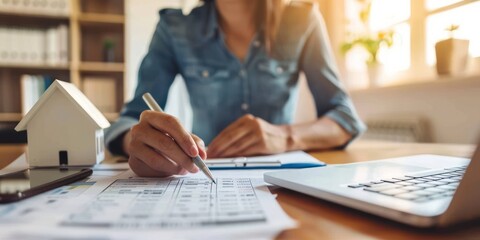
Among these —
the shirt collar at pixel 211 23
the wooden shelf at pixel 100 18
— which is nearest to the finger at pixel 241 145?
the shirt collar at pixel 211 23

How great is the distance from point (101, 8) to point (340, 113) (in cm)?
224

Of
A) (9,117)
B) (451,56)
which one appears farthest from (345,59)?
(9,117)

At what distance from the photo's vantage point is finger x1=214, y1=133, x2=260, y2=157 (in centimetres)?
69

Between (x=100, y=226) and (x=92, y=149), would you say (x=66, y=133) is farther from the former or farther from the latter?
(x=100, y=226)

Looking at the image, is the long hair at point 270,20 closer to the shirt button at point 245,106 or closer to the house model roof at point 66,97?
the shirt button at point 245,106

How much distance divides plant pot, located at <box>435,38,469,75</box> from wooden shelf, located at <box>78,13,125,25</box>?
6.44ft

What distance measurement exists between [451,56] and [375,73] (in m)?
0.65

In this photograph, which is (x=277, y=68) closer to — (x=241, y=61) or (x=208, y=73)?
(x=241, y=61)

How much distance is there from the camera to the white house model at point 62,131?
564mm

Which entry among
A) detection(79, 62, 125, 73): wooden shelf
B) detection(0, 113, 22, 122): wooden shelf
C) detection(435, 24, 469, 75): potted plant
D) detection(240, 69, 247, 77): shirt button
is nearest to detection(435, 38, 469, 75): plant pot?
detection(435, 24, 469, 75): potted plant

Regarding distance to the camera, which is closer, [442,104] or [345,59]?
[442,104]

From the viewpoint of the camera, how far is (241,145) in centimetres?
70

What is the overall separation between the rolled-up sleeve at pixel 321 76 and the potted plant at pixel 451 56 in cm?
45

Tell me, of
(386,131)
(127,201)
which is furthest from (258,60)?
(386,131)
